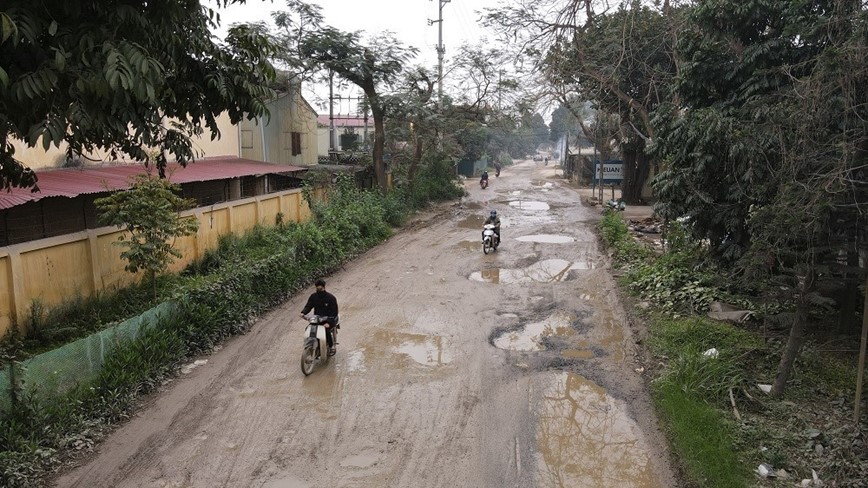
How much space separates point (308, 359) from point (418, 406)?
1.82 metres

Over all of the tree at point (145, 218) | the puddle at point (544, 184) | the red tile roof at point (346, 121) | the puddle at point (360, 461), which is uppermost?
the red tile roof at point (346, 121)

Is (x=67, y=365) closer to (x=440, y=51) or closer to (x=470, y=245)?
(x=470, y=245)

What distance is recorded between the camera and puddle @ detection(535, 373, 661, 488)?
Answer: 18.5 ft

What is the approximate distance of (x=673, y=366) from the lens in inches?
313

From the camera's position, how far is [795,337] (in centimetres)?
675

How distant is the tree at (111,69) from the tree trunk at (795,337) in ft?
20.1

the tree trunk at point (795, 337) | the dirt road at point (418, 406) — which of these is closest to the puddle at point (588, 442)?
the dirt road at point (418, 406)

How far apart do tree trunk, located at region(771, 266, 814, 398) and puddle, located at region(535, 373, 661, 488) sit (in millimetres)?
1806

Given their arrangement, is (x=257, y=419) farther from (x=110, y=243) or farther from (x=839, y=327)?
(x=839, y=327)

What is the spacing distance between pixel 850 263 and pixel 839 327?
1.49 m

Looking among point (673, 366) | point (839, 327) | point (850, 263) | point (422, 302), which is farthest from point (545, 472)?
point (422, 302)

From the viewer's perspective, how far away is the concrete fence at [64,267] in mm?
7824

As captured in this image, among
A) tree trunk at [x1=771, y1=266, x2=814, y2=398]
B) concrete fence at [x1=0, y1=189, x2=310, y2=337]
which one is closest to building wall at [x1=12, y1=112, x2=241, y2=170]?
concrete fence at [x1=0, y1=189, x2=310, y2=337]

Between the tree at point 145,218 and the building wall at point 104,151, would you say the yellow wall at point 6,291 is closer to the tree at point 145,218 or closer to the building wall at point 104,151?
the tree at point 145,218
